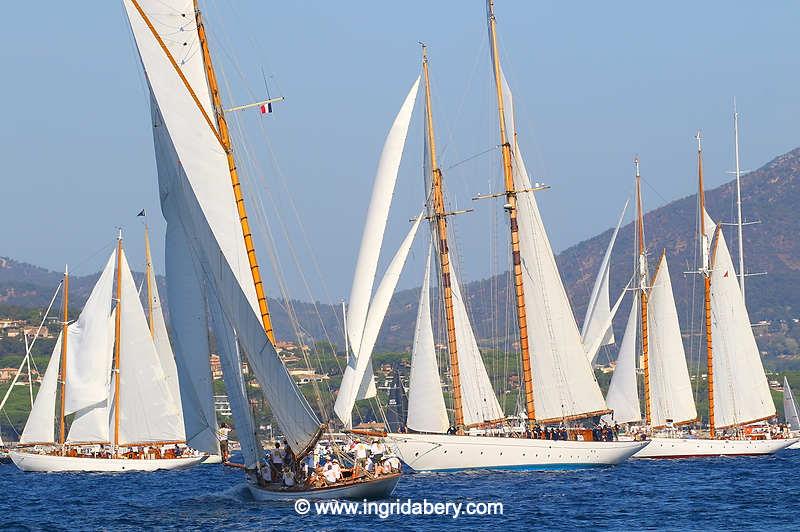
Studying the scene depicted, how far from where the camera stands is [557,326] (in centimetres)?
6662

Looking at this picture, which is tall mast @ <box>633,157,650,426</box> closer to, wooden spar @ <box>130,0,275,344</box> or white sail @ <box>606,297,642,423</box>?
white sail @ <box>606,297,642,423</box>

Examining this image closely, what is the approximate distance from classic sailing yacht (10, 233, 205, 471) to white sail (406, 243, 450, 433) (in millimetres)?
21948

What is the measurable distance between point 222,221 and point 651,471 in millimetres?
32844

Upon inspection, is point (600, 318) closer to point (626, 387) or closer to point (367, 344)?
point (626, 387)

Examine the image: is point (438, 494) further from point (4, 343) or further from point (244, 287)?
point (4, 343)

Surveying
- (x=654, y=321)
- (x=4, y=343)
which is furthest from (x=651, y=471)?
(x=4, y=343)

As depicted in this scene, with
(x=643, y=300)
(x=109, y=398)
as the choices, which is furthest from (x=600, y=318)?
(x=109, y=398)

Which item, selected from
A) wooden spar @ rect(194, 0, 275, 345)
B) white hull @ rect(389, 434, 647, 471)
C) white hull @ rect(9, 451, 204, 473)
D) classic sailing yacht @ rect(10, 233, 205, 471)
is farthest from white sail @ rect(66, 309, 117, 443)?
wooden spar @ rect(194, 0, 275, 345)

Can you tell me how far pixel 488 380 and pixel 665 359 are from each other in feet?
65.0

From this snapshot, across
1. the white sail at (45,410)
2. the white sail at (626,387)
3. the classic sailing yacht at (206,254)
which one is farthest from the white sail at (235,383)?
the white sail at (45,410)

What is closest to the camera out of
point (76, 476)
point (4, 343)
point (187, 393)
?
point (187, 393)

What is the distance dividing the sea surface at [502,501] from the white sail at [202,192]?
390 centimetres

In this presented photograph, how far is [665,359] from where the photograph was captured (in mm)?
82562

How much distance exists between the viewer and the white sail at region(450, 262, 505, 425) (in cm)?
6519
